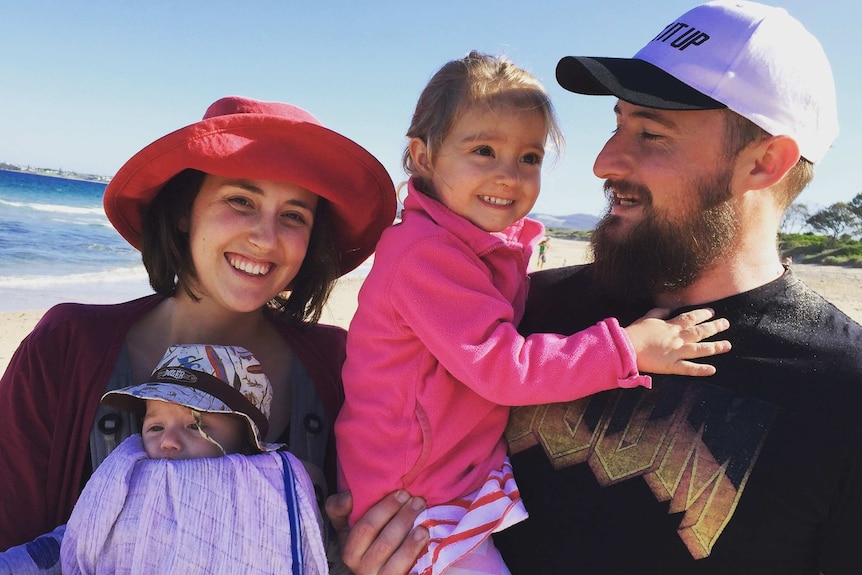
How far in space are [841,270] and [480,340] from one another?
2775 centimetres

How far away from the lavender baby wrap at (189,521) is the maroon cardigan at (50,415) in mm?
375

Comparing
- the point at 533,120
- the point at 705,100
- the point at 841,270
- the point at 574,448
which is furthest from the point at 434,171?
the point at 841,270

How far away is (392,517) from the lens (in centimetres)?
206

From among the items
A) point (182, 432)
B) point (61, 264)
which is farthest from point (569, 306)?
point (61, 264)

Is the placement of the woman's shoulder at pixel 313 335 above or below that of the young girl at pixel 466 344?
below

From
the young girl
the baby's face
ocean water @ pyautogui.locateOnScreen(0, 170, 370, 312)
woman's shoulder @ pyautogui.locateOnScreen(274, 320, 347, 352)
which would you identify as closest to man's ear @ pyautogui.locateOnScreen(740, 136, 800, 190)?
the young girl

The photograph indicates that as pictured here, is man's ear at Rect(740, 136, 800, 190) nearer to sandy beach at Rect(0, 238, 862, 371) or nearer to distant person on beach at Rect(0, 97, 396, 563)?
sandy beach at Rect(0, 238, 862, 371)

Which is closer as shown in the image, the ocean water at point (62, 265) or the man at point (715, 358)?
the man at point (715, 358)

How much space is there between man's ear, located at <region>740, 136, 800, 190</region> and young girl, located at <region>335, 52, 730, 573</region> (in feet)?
1.94

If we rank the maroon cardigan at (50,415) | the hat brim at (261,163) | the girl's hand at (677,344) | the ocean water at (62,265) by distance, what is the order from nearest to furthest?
the girl's hand at (677,344) < the maroon cardigan at (50,415) < the hat brim at (261,163) < the ocean water at (62,265)

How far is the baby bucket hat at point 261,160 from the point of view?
229cm

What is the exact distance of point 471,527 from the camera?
1978 millimetres

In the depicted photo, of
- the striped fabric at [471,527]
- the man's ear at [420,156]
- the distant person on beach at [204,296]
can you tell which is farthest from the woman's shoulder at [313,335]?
the striped fabric at [471,527]

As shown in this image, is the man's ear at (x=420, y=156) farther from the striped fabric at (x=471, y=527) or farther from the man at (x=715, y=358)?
the striped fabric at (x=471, y=527)
